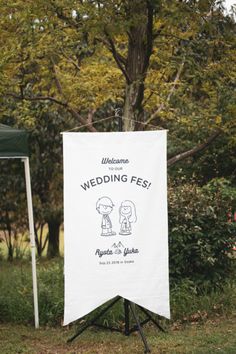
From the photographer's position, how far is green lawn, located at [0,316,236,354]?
261 inches

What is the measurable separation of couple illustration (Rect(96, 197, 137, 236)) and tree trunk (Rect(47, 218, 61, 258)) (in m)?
8.53

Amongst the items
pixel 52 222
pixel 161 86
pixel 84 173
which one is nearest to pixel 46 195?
pixel 52 222

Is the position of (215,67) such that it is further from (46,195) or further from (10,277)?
(46,195)

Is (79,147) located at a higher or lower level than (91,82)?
lower

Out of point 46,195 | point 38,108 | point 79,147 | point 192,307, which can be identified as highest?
point 38,108

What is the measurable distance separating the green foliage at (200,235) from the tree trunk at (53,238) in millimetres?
7050

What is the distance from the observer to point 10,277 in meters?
9.66

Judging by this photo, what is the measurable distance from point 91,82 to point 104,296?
4.56m

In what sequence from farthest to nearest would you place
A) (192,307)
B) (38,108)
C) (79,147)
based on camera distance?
(38,108) < (192,307) < (79,147)

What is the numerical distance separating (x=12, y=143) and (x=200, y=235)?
2.78m

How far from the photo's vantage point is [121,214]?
6.83 m

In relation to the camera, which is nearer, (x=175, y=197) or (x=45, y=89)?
(x=175, y=197)

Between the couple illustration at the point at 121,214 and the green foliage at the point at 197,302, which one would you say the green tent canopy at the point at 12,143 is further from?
the green foliage at the point at 197,302

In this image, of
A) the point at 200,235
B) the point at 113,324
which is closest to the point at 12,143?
the point at 113,324
